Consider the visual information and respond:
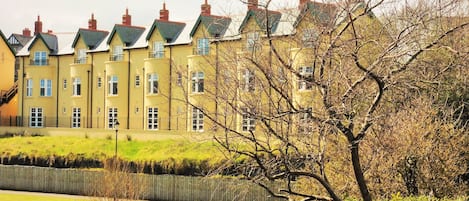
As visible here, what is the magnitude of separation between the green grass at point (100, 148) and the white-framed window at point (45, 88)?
7165 mm

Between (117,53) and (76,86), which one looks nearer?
(117,53)

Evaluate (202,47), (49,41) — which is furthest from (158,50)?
(49,41)

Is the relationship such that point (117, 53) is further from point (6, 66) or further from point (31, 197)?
point (31, 197)

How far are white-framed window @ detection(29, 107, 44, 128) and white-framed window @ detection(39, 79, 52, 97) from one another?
1.24 metres

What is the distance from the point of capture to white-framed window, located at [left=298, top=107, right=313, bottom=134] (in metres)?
12.8

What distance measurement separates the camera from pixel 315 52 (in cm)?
1268

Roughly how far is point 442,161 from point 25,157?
110 ft

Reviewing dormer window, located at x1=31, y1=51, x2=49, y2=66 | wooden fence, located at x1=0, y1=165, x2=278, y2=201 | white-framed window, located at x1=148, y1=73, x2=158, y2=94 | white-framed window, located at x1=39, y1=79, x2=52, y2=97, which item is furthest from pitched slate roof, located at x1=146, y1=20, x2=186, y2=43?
wooden fence, located at x1=0, y1=165, x2=278, y2=201

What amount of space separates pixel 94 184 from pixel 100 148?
12.6m

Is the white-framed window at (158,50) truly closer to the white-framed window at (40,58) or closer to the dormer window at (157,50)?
the dormer window at (157,50)

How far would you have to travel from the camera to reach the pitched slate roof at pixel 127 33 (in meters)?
56.4

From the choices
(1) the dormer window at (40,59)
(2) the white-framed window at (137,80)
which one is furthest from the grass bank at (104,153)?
(1) the dormer window at (40,59)

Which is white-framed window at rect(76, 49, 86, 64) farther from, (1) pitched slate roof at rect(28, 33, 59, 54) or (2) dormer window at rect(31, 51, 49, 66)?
(2) dormer window at rect(31, 51, 49, 66)

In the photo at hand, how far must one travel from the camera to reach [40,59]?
6188 cm
